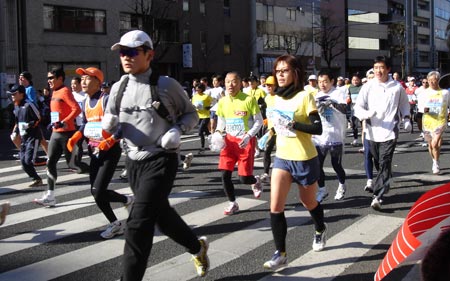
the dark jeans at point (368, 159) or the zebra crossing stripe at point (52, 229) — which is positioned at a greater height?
the dark jeans at point (368, 159)

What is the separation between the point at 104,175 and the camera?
535cm

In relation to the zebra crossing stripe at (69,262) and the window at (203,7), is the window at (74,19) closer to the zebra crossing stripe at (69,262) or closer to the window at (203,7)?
the window at (203,7)

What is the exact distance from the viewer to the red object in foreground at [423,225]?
73.5 inches

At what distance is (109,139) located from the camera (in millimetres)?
5387

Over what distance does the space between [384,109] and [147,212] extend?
4140mm

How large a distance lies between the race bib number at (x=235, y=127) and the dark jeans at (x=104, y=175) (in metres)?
1.69

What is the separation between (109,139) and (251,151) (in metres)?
2.03

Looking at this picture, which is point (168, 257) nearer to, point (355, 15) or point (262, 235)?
point (262, 235)

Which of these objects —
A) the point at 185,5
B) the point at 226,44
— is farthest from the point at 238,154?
the point at 226,44

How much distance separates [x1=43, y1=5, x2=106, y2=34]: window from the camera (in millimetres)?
30359

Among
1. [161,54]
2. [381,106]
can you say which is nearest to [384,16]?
[161,54]

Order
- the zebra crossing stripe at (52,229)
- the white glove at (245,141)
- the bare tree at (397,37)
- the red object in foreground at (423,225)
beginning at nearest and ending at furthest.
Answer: the red object in foreground at (423,225)
the zebra crossing stripe at (52,229)
the white glove at (245,141)
the bare tree at (397,37)

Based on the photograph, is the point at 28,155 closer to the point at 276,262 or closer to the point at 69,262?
the point at 69,262

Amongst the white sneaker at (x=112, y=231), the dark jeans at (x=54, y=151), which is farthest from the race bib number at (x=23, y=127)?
the white sneaker at (x=112, y=231)
